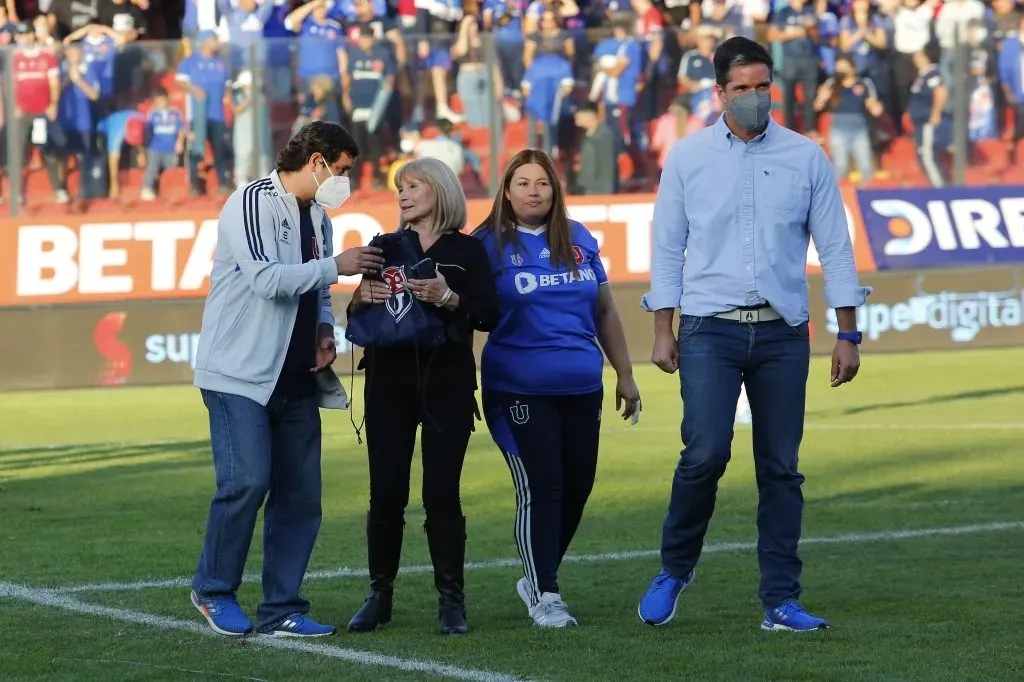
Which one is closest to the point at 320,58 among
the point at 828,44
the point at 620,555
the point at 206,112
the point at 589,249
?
the point at 206,112

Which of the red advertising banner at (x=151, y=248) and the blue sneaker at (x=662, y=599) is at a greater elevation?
the red advertising banner at (x=151, y=248)

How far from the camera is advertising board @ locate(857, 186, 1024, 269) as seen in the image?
19031 millimetres

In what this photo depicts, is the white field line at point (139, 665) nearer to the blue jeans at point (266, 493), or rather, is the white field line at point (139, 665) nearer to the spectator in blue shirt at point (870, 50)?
the blue jeans at point (266, 493)

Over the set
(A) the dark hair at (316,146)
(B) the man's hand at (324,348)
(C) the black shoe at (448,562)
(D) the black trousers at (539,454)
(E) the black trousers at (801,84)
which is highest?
(E) the black trousers at (801,84)

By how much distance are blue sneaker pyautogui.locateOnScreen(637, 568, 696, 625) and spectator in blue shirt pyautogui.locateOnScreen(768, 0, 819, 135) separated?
12.9 meters

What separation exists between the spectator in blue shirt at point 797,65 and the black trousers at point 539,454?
1271 cm

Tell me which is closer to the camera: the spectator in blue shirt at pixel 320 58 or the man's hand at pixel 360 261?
the man's hand at pixel 360 261

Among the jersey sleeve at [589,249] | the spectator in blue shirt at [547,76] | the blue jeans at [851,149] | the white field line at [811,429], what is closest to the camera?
the jersey sleeve at [589,249]

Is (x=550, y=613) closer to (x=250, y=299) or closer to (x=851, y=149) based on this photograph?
(x=250, y=299)

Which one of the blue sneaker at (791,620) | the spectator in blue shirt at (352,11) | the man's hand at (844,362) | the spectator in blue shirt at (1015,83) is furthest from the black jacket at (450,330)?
the spectator in blue shirt at (352,11)

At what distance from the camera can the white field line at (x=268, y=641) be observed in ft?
Result: 19.6

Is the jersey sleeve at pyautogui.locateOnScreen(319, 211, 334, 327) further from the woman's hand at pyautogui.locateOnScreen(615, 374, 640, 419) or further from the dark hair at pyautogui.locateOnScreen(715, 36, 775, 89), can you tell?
the dark hair at pyautogui.locateOnScreen(715, 36, 775, 89)

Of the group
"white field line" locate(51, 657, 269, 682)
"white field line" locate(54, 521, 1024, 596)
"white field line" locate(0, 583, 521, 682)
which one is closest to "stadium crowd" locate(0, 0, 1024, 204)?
"white field line" locate(54, 521, 1024, 596)

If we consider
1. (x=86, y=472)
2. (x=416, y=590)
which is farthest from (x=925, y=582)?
(x=86, y=472)
